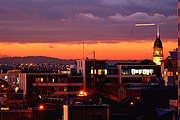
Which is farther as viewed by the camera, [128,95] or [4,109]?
[128,95]

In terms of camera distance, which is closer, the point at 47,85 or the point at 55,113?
the point at 55,113

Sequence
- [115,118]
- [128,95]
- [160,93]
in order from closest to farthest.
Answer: [115,118]
[160,93]
[128,95]

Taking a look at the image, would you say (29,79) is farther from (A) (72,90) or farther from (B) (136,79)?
(B) (136,79)

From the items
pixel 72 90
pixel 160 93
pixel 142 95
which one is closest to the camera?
pixel 160 93

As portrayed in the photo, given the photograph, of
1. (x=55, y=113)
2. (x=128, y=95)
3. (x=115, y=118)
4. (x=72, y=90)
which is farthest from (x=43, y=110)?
(x=72, y=90)

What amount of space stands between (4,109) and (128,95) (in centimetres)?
4148

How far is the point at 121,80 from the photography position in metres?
193

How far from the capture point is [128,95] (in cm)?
12500

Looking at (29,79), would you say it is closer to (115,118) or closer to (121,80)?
Answer: (121,80)

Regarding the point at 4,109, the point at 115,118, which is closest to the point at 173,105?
the point at 115,118

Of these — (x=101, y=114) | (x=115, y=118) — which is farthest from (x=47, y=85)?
(x=101, y=114)

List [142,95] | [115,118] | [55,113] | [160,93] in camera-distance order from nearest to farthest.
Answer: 1. [115,118]
2. [55,113]
3. [160,93]
4. [142,95]

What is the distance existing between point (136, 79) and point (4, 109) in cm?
10792

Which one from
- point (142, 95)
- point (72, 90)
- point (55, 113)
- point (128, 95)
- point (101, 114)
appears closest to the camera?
point (101, 114)
